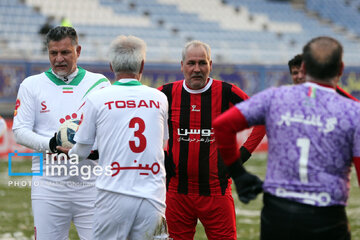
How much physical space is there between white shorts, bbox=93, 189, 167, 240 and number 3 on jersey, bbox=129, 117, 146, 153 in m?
0.30

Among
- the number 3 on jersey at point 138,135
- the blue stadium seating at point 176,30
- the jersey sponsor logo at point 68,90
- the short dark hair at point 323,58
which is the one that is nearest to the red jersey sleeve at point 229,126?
the short dark hair at point 323,58

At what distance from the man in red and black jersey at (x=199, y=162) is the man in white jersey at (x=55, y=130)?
2.64 feet

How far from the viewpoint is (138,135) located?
4.05 meters

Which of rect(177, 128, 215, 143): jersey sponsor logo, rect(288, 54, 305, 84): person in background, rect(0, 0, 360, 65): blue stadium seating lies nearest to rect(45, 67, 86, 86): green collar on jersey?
rect(177, 128, 215, 143): jersey sponsor logo

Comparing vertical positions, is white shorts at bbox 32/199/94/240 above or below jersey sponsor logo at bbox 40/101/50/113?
below

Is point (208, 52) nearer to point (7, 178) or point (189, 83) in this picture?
point (189, 83)

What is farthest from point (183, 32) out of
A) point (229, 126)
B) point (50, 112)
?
point (229, 126)

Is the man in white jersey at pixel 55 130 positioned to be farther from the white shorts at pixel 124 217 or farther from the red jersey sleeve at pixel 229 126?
the red jersey sleeve at pixel 229 126

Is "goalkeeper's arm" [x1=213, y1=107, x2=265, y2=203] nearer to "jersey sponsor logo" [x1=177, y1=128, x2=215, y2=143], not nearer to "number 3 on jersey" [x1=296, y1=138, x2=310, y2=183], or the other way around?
"number 3 on jersey" [x1=296, y1=138, x2=310, y2=183]

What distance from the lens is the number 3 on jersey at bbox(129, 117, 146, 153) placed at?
4.04 metres

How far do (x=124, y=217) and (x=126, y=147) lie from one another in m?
0.43

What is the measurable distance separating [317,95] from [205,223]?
227 centimetres

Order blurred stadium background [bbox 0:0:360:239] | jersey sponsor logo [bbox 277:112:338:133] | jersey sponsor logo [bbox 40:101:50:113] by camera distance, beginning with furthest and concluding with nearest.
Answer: blurred stadium background [bbox 0:0:360:239] → jersey sponsor logo [bbox 40:101:50:113] → jersey sponsor logo [bbox 277:112:338:133]

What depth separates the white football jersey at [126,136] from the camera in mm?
4039
